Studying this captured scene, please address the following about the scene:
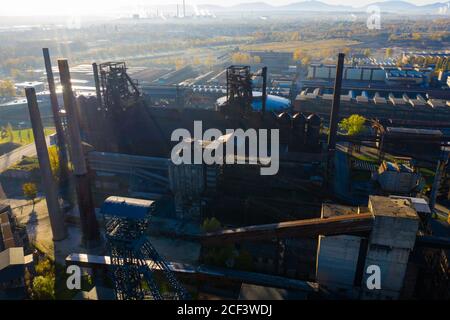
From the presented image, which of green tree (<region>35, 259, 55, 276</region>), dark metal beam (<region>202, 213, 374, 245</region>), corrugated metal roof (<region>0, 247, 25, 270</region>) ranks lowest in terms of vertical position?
green tree (<region>35, 259, 55, 276</region>)

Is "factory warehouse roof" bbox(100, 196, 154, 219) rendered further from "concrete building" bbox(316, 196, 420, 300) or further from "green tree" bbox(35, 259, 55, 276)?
"concrete building" bbox(316, 196, 420, 300)

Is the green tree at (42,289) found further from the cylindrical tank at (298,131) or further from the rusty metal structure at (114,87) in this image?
the cylindrical tank at (298,131)

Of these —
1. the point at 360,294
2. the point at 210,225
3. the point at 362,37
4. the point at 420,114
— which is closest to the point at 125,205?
the point at 210,225

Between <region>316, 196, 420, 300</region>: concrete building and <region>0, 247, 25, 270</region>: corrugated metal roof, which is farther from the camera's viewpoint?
<region>0, 247, 25, 270</region>: corrugated metal roof

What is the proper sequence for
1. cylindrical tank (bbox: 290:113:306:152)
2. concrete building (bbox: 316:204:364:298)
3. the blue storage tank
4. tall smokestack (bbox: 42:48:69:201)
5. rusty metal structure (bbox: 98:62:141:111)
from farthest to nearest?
the blue storage tank, rusty metal structure (bbox: 98:62:141:111), cylindrical tank (bbox: 290:113:306:152), tall smokestack (bbox: 42:48:69:201), concrete building (bbox: 316:204:364:298)

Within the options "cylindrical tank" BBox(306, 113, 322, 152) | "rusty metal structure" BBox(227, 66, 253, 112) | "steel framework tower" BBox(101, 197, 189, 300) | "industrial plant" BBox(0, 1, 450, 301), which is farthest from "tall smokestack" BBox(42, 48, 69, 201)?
"cylindrical tank" BBox(306, 113, 322, 152)

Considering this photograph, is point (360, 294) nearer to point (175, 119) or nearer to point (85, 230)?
point (85, 230)

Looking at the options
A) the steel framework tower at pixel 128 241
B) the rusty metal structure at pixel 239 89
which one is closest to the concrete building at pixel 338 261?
the steel framework tower at pixel 128 241
